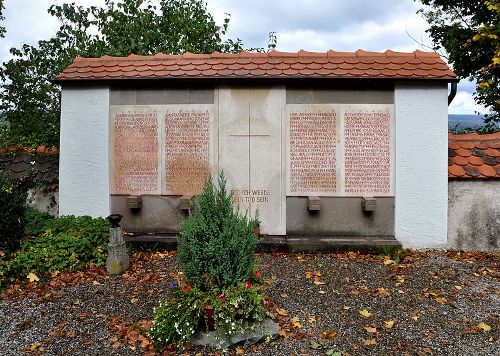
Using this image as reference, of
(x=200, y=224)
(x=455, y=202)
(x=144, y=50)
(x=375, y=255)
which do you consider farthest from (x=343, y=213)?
(x=144, y=50)

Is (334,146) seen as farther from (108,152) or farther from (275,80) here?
(108,152)

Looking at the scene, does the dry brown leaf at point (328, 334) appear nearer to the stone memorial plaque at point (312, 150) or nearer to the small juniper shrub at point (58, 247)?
the stone memorial plaque at point (312, 150)

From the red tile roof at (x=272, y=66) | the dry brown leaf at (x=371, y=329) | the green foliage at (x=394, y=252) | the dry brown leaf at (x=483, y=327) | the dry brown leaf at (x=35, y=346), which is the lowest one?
the dry brown leaf at (x=35, y=346)

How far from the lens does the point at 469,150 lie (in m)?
6.60

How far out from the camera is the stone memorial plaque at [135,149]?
258 inches

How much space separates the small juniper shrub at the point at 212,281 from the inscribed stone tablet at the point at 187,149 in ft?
9.45

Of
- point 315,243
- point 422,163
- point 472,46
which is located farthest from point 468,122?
point 315,243

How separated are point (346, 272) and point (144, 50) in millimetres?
8102

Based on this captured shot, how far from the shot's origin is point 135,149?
6.55 meters

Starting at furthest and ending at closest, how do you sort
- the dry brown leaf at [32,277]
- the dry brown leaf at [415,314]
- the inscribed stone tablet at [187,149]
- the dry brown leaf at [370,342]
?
the inscribed stone tablet at [187,149] < the dry brown leaf at [32,277] < the dry brown leaf at [415,314] < the dry brown leaf at [370,342]

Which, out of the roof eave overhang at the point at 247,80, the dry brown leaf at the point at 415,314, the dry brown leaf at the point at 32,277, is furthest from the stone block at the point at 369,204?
the dry brown leaf at the point at 32,277

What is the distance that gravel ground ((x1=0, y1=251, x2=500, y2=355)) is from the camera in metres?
3.34

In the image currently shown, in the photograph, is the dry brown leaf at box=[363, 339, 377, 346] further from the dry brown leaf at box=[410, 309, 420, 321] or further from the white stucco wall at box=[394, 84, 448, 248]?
the white stucco wall at box=[394, 84, 448, 248]

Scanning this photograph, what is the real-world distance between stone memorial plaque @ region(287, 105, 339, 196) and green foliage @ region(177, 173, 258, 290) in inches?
117
